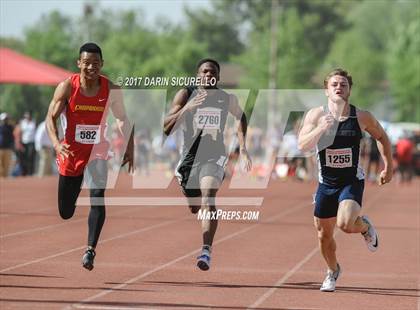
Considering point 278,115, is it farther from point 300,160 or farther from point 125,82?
point 125,82

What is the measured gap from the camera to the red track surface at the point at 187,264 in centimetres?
871

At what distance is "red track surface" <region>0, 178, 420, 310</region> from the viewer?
8711 mm

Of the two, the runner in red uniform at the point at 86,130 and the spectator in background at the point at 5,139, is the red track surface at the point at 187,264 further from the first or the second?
the spectator in background at the point at 5,139

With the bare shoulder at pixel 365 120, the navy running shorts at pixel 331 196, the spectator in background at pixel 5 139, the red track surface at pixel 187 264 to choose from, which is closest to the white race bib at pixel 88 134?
the red track surface at pixel 187 264

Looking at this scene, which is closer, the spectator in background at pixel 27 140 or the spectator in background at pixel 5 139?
the spectator in background at pixel 5 139

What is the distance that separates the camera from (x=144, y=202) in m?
22.3

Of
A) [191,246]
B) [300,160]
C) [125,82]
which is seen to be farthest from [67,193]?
[300,160]

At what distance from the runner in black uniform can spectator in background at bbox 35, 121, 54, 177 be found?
19356mm

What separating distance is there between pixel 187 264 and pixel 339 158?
2.70 metres

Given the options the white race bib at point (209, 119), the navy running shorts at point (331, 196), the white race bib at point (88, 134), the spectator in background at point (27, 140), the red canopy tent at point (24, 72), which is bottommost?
the navy running shorts at point (331, 196)

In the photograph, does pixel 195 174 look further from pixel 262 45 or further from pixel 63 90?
pixel 262 45

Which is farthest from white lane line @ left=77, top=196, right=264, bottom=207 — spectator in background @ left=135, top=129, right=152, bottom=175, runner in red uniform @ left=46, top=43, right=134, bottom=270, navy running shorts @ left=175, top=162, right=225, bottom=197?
spectator in background @ left=135, top=129, right=152, bottom=175

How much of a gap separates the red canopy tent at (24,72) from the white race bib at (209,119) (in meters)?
21.2

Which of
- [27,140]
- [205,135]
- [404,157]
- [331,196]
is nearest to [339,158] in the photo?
[331,196]
